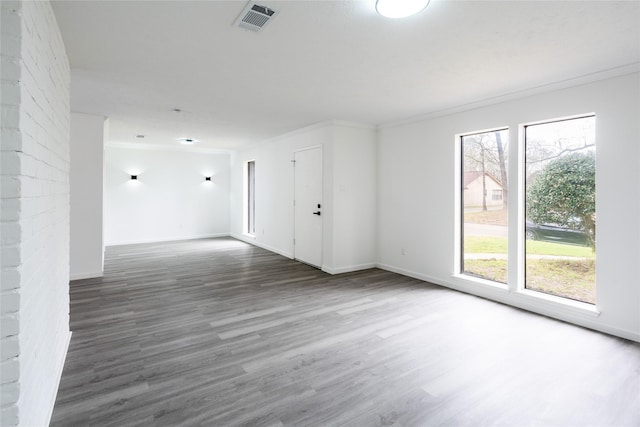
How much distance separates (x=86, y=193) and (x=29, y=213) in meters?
4.03

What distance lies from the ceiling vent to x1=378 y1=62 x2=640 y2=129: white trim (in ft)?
9.76

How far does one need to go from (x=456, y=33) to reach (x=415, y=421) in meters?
2.60

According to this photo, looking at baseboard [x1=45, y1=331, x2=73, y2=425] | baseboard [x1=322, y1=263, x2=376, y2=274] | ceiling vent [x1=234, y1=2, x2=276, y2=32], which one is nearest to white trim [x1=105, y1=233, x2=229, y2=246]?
baseboard [x1=322, y1=263, x2=376, y2=274]

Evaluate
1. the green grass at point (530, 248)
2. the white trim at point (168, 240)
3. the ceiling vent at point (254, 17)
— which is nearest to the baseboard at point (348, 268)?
the green grass at point (530, 248)

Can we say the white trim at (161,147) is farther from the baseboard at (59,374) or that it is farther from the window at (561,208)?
the window at (561,208)

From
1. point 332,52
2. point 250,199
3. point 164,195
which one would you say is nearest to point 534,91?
point 332,52

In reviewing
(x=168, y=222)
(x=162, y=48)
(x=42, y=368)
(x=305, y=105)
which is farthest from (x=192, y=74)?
(x=168, y=222)

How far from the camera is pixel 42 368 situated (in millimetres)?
1736

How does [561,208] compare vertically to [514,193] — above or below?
below

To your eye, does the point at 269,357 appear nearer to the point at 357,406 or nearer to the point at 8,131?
the point at 357,406

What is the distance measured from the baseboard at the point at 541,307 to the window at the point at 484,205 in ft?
0.77

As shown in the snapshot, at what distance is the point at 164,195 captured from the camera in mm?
8570

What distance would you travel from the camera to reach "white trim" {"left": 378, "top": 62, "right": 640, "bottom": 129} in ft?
9.76

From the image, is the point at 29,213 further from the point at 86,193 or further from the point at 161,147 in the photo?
the point at 161,147
